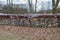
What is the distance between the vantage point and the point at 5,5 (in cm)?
1358

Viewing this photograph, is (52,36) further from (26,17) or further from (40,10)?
(40,10)

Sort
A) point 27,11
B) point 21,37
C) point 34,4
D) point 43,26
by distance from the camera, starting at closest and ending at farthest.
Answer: point 21,37 → point 43,26 → point 27,11 → point 34,4

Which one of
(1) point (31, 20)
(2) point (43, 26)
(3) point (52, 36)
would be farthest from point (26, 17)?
(3) point (52, 36)

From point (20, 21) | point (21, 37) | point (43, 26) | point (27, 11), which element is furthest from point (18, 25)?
point (27, 11)

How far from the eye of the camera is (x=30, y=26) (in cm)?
875

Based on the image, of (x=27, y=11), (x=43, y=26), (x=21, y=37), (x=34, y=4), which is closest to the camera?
(x=21, y=37)

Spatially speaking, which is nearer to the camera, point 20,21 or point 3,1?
point 20,21

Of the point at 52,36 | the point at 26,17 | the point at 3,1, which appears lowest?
the point at 52,36

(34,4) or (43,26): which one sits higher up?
(34,4)

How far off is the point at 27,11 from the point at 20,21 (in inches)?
149

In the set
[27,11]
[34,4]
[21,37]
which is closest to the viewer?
[21,37]

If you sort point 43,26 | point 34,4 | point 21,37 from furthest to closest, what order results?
1. point 34,4
2. point 43,26
3. point 21,37

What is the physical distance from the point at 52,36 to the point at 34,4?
7.02 m

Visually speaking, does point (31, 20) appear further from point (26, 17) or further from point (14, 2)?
point (14, 2)
